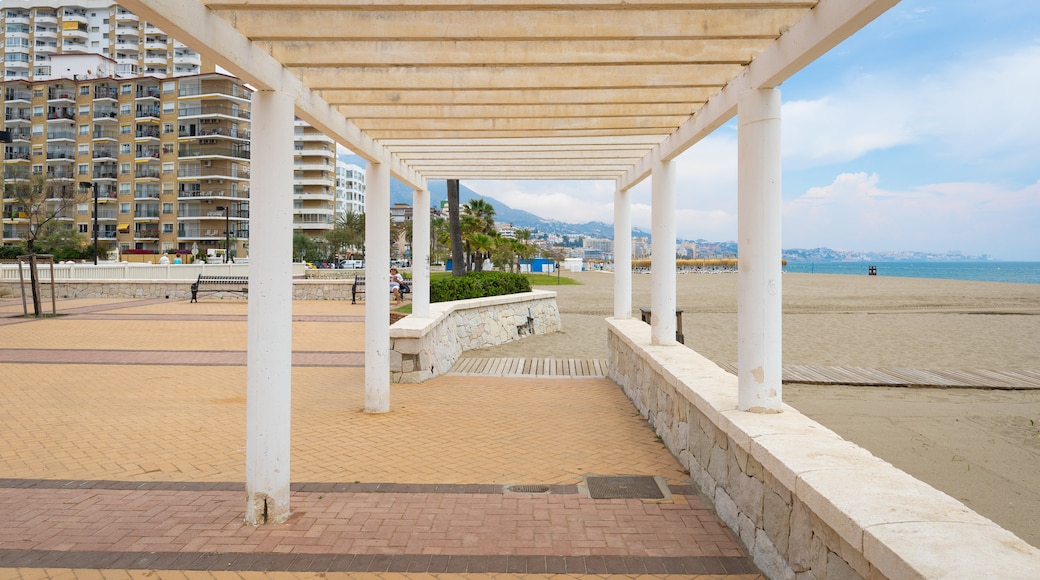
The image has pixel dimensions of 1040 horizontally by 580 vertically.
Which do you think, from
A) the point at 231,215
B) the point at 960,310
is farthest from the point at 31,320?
the point at 231,215

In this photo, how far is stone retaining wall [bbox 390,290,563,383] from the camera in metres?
9.08

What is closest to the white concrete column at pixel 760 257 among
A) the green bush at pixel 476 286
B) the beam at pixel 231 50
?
the beam at pixel 231 50

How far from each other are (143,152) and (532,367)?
74099mm

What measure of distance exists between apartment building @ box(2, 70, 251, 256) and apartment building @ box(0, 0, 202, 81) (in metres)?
17.9

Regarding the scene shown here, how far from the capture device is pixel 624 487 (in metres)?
4.82

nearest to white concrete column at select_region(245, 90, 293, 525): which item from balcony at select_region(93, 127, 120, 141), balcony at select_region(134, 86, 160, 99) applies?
balcony at select_region(134, 86, 160, 99)

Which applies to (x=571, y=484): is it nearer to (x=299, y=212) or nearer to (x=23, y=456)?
(x=23, y=456)

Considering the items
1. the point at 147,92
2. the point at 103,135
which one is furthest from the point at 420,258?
the point at 103,135

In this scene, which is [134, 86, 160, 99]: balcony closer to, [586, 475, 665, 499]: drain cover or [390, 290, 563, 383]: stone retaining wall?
[390, 290, 563, 383]: stone retaining wall

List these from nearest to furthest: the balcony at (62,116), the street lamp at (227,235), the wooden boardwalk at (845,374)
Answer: the wooden boardwalk at (845,374)
the street lamp at (227,235)
the balcony at (62,116)

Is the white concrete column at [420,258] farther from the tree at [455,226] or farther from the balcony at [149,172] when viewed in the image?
the balcony at [149,172]

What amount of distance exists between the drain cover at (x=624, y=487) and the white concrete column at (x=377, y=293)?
3.05 meters

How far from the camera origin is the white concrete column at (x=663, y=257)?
23.2 feet

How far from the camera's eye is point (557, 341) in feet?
48.8
